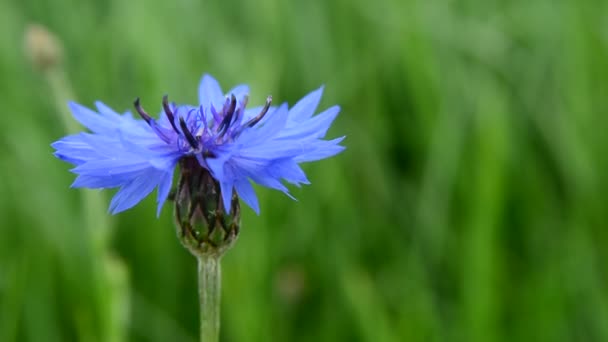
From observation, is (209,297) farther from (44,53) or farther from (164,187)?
(44,53)

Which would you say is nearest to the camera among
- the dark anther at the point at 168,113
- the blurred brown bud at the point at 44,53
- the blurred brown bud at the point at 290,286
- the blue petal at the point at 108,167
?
the blue petal at the point at 108,167

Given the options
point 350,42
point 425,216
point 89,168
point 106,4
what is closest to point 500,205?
point 425,216

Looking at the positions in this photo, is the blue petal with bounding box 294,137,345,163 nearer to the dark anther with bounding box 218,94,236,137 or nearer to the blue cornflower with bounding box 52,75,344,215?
the blue cornflower with bounding box 52,75,344,215

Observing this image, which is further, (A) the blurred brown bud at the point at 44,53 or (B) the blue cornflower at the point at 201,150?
(A) the blurred brown bud at the point at 44,53

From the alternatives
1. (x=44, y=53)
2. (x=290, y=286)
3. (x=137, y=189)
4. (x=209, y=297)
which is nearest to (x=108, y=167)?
(x=137, y=189)

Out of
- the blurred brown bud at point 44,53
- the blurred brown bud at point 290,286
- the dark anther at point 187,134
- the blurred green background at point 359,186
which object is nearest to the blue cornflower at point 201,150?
the dark anther at point 187,134

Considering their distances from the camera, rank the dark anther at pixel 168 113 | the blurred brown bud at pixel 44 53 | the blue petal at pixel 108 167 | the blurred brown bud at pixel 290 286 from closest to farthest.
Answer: the blue petal at pixel 108 167
the dark anther at pixel 168 113
the blurred brown bud at pixel 44 53
the blurred brown bud at pixel 290 286

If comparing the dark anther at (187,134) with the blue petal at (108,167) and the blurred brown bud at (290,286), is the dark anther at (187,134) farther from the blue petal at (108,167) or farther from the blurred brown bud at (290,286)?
the blurred brown bud at (290,286)
